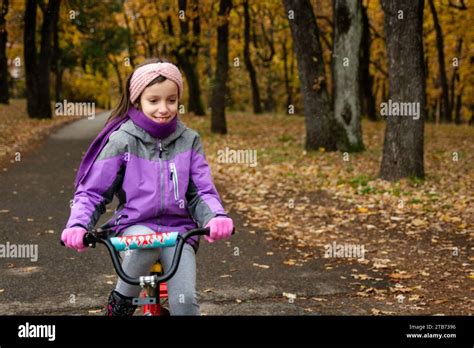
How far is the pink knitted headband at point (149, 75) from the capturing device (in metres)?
3.38

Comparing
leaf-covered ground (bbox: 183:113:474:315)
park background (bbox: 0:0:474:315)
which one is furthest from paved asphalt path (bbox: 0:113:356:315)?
leaf-covered ground (bbox: 183:113:474:315)

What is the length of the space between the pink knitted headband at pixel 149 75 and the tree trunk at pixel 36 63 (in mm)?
21630

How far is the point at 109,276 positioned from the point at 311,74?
33.3ft

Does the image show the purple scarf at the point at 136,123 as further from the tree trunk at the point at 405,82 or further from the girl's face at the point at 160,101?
the tree trunk at the point at 405,82

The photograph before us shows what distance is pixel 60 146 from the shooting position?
18.4 m

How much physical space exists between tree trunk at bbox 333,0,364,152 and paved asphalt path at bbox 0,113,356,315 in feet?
21.9

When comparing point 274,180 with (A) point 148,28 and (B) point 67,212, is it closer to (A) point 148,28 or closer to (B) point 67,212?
(B) point 67,212

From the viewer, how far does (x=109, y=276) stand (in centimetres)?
672

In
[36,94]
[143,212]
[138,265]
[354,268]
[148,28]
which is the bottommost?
[354,268]

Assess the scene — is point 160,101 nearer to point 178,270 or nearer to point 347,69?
point 178,270

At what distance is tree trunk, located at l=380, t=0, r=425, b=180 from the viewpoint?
11.1 meters

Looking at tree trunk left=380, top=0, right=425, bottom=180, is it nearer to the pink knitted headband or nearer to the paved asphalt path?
the paved asphalt path

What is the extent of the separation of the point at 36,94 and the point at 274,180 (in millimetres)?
14268
